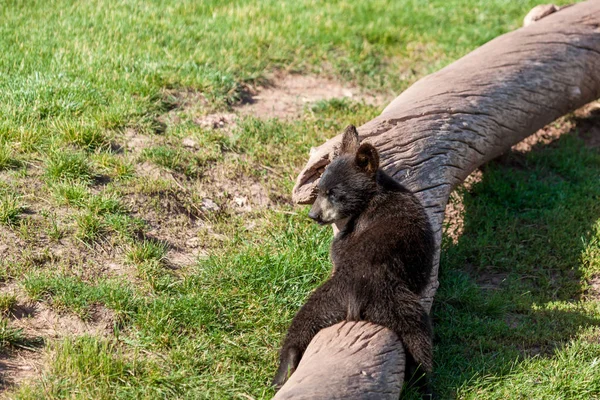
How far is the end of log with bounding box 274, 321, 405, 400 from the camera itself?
4098mm

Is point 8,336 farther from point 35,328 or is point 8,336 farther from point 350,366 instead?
point 350,366

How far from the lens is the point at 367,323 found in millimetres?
4723

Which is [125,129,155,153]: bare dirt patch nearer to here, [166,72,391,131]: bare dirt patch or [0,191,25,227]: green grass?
[166,72,391,131]: bare dirt patch

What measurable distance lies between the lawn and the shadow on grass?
0.02 meters

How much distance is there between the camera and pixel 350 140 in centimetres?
557

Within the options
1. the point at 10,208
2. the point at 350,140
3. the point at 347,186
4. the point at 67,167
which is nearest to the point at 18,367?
the point at 10,208

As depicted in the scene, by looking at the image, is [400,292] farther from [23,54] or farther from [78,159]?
[23,54]

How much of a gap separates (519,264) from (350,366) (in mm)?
2575

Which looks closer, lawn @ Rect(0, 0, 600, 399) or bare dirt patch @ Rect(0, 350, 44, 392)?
bare dirt patch @ Rect(0, 350, 44, 392)

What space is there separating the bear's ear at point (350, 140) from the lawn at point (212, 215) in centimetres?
91

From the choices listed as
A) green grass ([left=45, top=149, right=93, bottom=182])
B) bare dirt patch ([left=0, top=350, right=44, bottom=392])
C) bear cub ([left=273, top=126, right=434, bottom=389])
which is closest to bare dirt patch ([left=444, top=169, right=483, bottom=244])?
bear cub ([left=273, top=126, right=434, bottom=389])

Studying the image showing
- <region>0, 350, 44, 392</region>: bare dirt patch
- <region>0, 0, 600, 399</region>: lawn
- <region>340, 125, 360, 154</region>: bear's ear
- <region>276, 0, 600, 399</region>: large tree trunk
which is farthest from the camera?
<region>340, 125, 360, 154</region>: bear's ear

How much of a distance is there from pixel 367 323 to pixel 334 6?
6.07 m

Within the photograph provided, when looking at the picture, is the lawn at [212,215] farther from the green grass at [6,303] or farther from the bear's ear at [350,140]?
the bear's ear at [350,140]
